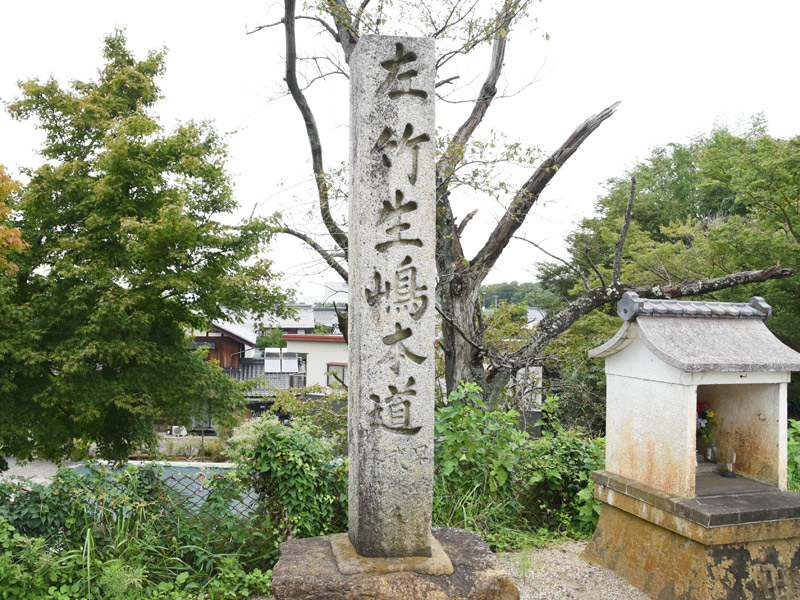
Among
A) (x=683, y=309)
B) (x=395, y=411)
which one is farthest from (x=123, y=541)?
(x=683, y=309)

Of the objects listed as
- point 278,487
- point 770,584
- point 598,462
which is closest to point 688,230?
point 598,462

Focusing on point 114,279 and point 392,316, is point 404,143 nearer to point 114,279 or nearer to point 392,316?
point 392,316

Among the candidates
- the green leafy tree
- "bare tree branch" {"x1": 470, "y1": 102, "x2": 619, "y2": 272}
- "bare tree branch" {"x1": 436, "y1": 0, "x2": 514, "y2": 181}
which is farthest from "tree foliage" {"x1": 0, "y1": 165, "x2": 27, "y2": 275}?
"bare tree branch" {"x1": 470, "y1": 102, "x2": 619, "y2": 272}

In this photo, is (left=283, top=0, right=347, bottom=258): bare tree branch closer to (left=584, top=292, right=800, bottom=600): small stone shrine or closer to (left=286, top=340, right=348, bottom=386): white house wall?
(left=584, top=292, right=800, bottom=600): small stone shrine

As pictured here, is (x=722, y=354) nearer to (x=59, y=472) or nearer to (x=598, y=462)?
(x=598, y=462)

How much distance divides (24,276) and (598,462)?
31.1 feet

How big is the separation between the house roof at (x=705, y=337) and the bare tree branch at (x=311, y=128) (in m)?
4.12

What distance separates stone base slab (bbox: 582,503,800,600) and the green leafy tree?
735 centimetres

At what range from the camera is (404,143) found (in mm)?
3084

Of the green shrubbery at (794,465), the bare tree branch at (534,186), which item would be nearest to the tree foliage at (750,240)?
the bare tree branch at (534,186)

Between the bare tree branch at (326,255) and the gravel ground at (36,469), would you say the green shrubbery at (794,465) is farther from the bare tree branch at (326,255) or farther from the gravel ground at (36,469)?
the gravel ground at (36,469)

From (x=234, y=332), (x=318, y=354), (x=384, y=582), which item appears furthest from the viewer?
(x=234, y=332)

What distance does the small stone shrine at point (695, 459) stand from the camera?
3.71 meters

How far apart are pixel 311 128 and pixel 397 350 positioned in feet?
20.8
